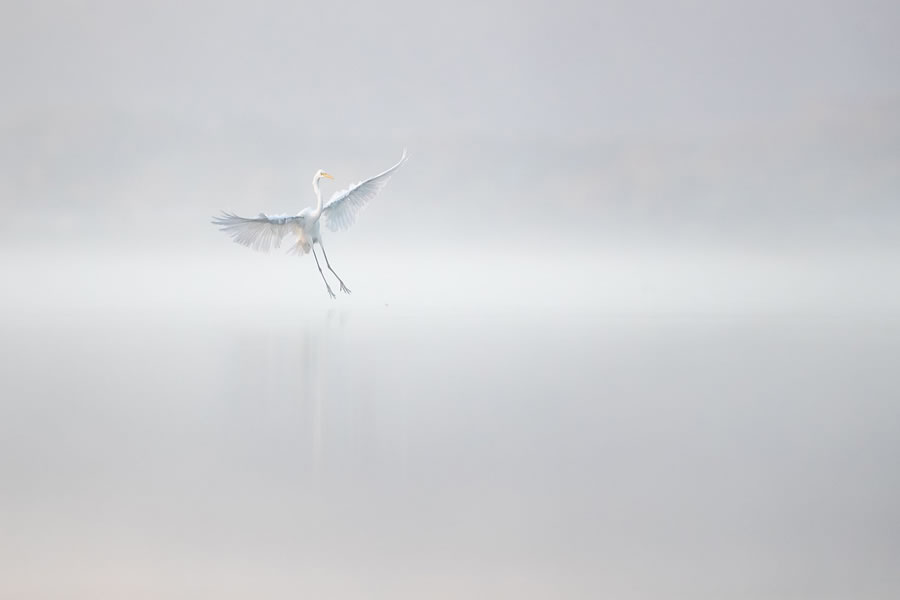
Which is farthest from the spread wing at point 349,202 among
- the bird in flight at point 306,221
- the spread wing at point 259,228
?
the spread wing at point 259,228

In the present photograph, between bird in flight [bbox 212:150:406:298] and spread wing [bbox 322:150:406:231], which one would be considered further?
spread wing [bbox 322:150:406:231]

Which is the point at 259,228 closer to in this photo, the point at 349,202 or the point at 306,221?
the point at 306,221

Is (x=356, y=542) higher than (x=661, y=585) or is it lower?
higher

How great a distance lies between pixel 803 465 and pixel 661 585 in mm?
585

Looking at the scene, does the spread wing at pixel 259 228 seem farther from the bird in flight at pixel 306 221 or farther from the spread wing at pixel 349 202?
the spread wing at pixel 349 202

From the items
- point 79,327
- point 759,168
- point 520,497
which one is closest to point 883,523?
point 520,497

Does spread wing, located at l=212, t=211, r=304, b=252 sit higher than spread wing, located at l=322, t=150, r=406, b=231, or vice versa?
spread wing, located at l=322, t=150, r=406, b=231

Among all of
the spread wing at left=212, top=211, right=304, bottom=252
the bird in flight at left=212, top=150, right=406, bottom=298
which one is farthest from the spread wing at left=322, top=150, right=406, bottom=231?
the spread wing at left=212, top=211, right=304, bottom=252

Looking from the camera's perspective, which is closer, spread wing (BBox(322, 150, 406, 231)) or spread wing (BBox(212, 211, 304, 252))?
spread wing (BBox(212, 211, 304, 252))

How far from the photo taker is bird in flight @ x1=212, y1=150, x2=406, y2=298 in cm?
369

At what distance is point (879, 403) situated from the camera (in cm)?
221

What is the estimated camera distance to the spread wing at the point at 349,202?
4.16m

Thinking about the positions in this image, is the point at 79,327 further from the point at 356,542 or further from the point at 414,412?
the point at 356,542

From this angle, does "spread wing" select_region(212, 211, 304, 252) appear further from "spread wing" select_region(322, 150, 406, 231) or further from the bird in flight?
"spread wing" select_region(322, 150, 406, 231)
